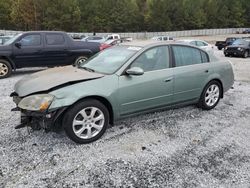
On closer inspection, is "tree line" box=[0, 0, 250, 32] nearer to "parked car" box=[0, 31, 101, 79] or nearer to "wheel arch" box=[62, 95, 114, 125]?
"parked car" box=[0, 31, 101, 79]

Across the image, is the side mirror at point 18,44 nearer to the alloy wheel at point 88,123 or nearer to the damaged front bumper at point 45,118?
the damaged front bumper at point 45,118

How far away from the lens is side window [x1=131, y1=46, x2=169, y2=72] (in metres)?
4.30

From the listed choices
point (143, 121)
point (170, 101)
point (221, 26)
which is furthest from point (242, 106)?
point (221, 26)

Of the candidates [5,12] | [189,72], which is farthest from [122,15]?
[189,72]

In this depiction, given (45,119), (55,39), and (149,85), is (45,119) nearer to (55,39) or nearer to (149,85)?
(149,85)

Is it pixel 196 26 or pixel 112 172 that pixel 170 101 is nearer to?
pixel 112 172

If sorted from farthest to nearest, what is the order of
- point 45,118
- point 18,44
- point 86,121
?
point 18,44 → point 86,121 → point 45,118

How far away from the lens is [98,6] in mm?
59656

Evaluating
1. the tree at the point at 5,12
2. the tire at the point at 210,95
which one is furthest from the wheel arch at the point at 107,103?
the tree at the point at 5,12

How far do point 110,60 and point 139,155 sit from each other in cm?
178

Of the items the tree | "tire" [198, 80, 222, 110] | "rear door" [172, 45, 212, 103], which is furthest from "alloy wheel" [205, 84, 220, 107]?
the tree

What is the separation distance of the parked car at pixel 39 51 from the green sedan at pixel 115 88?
4.61 m

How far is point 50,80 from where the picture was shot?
3875 mm

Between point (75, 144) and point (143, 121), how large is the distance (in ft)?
4.72
